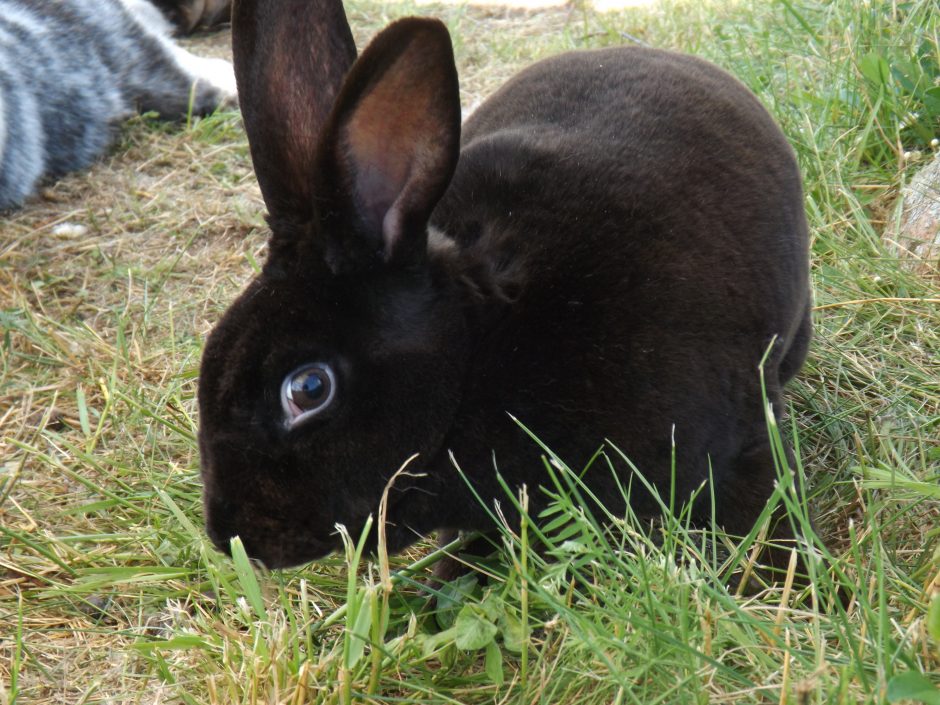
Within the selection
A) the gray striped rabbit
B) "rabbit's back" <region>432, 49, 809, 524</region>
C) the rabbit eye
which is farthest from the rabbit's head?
the gray striped rabbit

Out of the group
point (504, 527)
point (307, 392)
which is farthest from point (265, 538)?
point (504, 527)

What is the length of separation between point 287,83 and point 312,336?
0.40 metres

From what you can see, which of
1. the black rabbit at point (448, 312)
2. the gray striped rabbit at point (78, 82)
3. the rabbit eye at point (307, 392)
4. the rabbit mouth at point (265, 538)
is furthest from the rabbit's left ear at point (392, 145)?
the gray striped rabbit at point (78, 82)

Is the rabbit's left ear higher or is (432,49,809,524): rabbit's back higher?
the rabbit's left ear

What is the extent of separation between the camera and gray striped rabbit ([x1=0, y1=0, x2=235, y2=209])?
4.08m

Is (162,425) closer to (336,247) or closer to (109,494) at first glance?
(109,494)

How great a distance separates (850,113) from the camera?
10.8ft

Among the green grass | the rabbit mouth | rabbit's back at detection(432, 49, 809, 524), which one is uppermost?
rabbit's back at detection(432, 49, 809, 524)

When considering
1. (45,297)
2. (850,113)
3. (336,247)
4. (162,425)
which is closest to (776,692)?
(336,247)

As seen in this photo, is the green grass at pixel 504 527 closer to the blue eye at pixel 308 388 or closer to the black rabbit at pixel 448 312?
the black rabbit at pixel 448 312

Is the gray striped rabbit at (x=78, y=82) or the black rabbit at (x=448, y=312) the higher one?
the black rabbit at (x=448, y=312)

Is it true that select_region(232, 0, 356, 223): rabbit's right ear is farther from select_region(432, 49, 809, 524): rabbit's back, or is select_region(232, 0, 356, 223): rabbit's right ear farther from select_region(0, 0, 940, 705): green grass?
select_region(0, 0, 940, 705): green grass

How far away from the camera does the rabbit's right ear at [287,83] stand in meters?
1.72

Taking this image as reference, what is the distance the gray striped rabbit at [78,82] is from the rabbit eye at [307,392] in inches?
102
